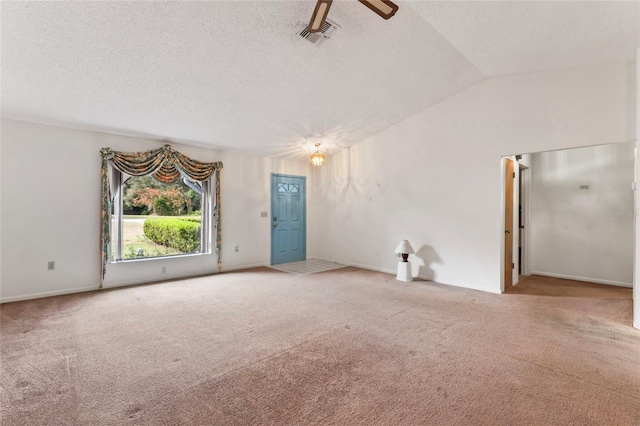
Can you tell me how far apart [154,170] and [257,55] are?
290 centimetres

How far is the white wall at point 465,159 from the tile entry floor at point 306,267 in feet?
1.70

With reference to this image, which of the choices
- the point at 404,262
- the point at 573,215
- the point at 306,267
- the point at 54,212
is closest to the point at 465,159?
the point at 404,262

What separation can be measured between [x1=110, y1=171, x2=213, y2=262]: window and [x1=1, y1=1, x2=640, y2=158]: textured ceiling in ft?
3.36

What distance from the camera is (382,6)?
8.50ft

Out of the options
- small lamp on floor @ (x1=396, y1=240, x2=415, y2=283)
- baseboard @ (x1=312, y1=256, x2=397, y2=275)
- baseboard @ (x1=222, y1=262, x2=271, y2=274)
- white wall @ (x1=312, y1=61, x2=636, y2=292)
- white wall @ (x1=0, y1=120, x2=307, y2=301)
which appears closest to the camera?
white wall @ (x1=312, y1=61, x2=636, y2=292)

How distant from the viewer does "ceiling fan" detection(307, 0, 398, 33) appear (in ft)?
7.72

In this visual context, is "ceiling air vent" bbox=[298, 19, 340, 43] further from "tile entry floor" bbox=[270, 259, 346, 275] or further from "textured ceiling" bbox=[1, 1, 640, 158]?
"tile entry floor" bbox=[270, 259, 346, 275]

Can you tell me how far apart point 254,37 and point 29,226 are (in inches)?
158

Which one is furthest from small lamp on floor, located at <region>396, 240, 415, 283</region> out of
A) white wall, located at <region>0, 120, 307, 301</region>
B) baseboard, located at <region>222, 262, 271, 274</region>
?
white wall, located at <region>0, 120, 307, 301</region>

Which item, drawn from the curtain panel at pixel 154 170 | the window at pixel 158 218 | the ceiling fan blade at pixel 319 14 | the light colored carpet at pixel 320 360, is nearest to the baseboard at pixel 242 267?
the curtain panel at pixel 154 170

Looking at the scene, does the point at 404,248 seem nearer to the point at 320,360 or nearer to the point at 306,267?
the point at 306,267

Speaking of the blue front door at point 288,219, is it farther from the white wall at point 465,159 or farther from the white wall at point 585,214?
the white wall at point 585,214

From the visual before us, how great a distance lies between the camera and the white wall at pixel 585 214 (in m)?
5.04

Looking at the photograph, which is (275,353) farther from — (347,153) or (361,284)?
(347,153)
